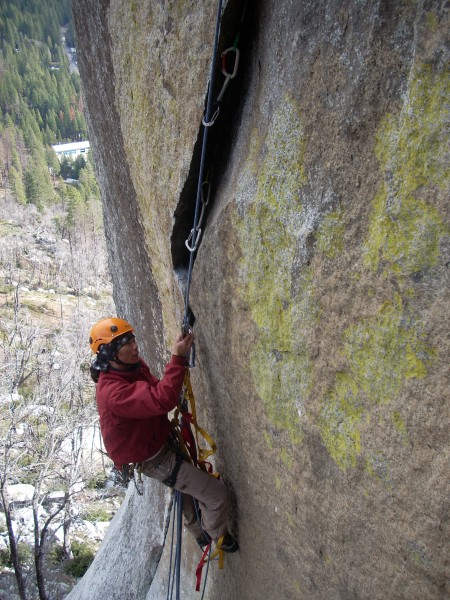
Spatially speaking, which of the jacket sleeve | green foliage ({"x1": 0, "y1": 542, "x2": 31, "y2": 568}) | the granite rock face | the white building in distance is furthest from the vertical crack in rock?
the white building in distance

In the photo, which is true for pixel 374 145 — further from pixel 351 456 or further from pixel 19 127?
pixel 19 127

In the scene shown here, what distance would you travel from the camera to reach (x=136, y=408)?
316 cm

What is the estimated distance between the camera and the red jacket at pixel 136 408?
10.0 feet

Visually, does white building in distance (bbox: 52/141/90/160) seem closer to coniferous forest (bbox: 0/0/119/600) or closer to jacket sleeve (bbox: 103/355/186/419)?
coniferous forest (bbox: 0/0/119/600)

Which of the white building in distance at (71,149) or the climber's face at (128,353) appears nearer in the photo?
the climber's face at (128,353)

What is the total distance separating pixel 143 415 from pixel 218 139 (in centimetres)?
182

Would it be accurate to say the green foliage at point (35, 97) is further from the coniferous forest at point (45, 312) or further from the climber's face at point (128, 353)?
the climber's face at point (128, 353)

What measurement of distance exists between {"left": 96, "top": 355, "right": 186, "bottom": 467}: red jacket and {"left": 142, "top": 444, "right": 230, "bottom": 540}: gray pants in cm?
15

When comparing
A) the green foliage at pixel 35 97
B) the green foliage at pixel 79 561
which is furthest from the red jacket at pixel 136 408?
the green foliage at pixel 35 97

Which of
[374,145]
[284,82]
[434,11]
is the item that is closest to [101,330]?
[284,82]

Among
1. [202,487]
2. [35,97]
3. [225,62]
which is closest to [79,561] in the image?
[202,487]

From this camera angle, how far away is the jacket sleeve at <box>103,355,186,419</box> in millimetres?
3043

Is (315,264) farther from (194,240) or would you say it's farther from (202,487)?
(202,487)

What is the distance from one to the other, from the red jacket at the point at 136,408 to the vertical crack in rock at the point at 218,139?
22.3 inches
